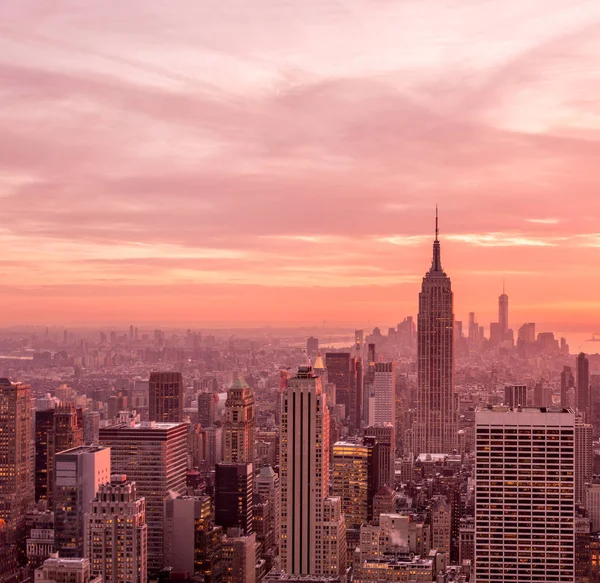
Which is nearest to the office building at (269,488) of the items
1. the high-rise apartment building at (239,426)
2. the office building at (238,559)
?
the office building at (238,559)

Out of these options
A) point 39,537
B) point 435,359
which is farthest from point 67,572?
point 435,359

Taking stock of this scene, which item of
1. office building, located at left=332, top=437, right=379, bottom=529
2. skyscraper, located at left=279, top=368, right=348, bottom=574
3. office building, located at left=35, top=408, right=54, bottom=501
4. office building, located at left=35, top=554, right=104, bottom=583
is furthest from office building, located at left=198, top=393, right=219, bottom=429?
office building, located at left=35, top=554, right=104, bottom=583

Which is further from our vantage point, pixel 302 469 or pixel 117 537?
pixel 302 469

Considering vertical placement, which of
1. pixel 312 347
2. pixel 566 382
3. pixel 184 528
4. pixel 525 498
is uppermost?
pixel 312 347

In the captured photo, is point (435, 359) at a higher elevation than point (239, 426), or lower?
higher

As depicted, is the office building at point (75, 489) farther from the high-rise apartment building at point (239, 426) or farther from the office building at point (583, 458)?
the office building at point (583, 458)

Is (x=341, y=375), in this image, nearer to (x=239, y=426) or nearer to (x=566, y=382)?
(x=239, y=426)

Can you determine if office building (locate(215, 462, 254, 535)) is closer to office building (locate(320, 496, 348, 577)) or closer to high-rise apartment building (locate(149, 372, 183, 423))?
high-rise apartment building (locate(149, 372, 183, 423))

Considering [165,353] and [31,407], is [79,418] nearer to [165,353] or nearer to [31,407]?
[31,407]
